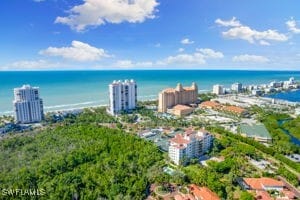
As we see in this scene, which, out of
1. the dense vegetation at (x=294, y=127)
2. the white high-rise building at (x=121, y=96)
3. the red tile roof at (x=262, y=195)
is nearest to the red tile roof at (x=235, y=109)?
the dense vegetation at (x=294, y=127)

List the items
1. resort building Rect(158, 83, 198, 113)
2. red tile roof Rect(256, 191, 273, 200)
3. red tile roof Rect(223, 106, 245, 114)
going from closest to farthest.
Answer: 1. red tile roof Rect(256, 191, 273, 200)
2. red tile roof Rect(223, 106, 245, 114)
3. resort building Rect(158, 83, 198, 113)

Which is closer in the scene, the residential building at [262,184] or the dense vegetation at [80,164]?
the dense vegetation at [80,164]

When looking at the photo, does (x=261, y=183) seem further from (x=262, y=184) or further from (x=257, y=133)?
(x=257, y=133)

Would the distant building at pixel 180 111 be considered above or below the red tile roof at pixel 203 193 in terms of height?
above

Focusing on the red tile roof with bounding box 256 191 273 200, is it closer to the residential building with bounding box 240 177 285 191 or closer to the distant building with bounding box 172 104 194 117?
the residential building with bounding box 240 177 285 191

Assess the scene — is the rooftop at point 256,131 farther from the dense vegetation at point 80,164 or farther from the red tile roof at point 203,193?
the red tile roof at point 203,193

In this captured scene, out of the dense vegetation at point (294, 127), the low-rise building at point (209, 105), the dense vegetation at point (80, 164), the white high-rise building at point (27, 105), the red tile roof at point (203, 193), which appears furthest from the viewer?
the low-rise building at point (209, 105)

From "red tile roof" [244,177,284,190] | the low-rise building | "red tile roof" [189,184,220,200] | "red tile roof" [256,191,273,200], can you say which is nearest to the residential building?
"red tile roof" [244,177,284,190]
